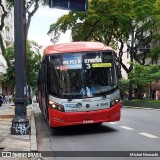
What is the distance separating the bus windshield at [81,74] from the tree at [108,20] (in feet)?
98.4

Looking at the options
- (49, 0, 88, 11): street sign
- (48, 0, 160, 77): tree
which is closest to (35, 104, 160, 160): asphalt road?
(49, 0, 88, 11): street sign

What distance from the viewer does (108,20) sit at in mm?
48938

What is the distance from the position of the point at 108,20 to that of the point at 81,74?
3437cm

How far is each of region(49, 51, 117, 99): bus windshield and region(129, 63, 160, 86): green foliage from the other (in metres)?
29.7

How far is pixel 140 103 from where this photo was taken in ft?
142

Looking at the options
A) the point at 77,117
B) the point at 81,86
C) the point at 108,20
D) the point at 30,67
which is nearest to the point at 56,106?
the point at 77,117

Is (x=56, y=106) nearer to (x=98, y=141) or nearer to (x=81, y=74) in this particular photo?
(x=81, y=74)

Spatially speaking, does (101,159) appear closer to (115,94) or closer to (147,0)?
(115,94)

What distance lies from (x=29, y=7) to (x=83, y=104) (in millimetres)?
16203

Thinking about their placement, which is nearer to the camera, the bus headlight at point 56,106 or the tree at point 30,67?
the bus headlight at point 56,106

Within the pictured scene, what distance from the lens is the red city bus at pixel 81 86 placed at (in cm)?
1500

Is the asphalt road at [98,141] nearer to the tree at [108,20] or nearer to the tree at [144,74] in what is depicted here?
the tree at [144,74]

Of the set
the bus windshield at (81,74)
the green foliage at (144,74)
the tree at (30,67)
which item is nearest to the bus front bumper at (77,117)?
the bus windshield at (81,74)

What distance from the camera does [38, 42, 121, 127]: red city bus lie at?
1500 cm
